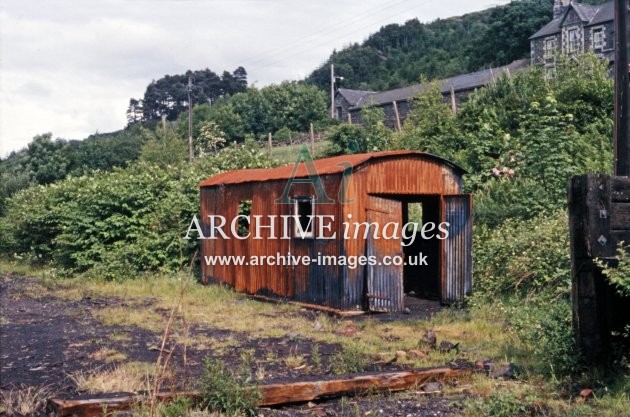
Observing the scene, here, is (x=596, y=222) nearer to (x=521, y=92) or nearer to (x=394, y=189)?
(x=394, y=189)

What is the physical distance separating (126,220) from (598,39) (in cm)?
3993

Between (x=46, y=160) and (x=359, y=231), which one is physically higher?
(x=46, y=160)

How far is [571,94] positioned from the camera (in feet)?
65.8

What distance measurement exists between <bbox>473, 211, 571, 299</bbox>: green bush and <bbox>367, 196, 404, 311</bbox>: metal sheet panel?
5.16 feet

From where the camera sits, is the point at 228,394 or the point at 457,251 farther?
the point at 457,251

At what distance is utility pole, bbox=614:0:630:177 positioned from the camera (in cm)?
1024

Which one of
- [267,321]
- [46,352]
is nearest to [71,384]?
[46,352]

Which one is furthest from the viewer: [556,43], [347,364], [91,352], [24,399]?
[556,43]

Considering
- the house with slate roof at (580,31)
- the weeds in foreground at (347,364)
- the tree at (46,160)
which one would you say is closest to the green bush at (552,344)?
the weeds in foreground at (347,364)

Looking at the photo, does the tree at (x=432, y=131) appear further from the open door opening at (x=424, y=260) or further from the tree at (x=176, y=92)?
the tree at (x=176, y=92)

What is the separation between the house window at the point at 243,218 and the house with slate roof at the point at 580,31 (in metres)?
34.0

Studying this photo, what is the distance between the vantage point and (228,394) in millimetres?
6035

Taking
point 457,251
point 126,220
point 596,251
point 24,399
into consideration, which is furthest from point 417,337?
point 126,220

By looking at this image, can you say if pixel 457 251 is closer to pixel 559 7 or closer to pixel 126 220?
pixel 126 220
